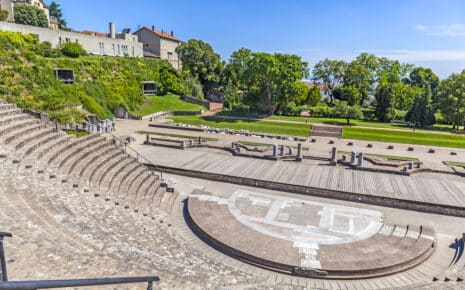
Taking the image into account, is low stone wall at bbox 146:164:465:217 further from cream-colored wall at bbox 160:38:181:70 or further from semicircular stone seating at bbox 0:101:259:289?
cream-colored wall at bbox 160:38:181:70

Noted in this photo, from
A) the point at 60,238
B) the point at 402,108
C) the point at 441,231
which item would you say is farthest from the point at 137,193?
the point at 402,108

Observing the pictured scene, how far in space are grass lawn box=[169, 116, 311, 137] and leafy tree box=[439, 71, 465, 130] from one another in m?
18.7

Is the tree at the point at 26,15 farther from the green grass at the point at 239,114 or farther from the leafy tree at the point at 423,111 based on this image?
the leafy tree at the point at 423,111

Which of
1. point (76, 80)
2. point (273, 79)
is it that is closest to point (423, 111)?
point (273, 79)

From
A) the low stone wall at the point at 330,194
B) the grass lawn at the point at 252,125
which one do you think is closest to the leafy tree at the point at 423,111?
the grass lawn at the point at 252,125

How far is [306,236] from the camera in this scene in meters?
12.6

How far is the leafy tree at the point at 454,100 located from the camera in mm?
37406

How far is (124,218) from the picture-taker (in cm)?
1088

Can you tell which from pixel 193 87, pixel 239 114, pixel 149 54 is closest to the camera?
pixel 239 114

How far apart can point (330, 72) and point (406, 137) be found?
100 feet

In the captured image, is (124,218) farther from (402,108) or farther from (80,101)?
(402,108)

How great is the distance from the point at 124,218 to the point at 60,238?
3541 millimetres

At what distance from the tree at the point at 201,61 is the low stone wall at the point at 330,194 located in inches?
1615

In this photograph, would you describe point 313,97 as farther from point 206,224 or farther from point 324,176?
point 206,224
